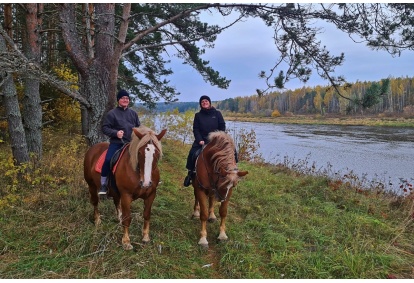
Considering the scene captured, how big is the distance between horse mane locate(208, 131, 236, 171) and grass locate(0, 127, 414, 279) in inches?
45.8

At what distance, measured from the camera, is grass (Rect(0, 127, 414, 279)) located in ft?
11.6

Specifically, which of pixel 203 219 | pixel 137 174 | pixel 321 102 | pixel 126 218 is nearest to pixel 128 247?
pixel 126 218

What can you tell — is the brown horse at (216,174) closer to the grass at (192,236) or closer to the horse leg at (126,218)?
the grass at (192,236)

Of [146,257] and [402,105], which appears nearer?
[146,257]

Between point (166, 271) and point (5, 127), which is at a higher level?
point (5, 127)

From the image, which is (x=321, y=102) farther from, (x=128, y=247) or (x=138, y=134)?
(x=128, y=247)

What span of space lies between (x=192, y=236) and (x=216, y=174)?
112cm

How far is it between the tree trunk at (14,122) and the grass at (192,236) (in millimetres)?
453

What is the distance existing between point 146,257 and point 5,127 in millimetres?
7941

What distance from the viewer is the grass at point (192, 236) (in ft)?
11.6

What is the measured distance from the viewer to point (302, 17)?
19.4 ft

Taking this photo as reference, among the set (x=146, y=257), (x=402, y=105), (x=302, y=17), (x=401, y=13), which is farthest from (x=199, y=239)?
(x=402, y=105)

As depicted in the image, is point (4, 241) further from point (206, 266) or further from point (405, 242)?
point (405, 242)

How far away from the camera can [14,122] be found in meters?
5.77
